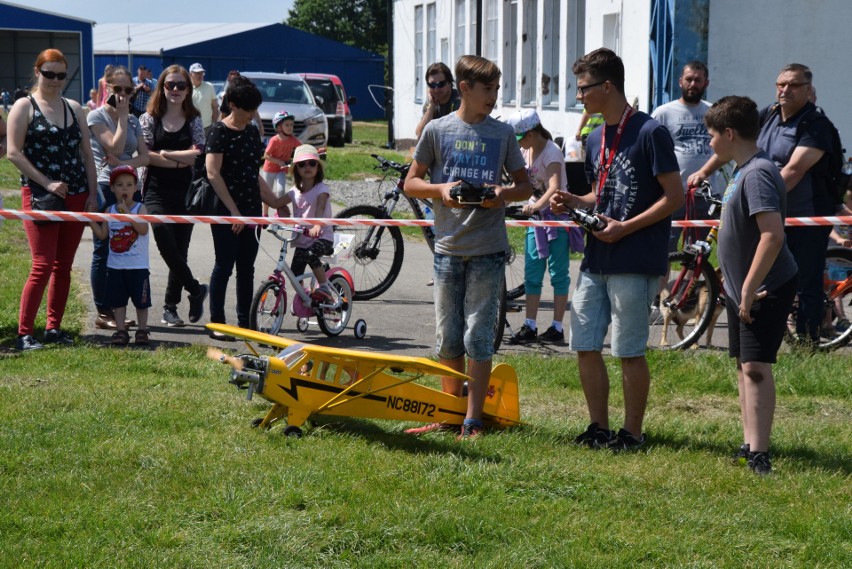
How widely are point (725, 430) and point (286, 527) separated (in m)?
2.92

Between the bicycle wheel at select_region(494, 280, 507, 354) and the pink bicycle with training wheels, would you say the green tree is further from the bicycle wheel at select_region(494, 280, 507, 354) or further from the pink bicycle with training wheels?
the bicycle wheel at select_region(494, 280, 507, 354)

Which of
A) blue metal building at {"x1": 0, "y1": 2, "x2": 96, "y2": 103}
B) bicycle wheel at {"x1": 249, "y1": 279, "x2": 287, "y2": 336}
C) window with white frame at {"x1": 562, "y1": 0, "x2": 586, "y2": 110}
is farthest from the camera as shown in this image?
blue metal building at {"x1": 0, "y1": 2, "x2": 96, "y2": 103}

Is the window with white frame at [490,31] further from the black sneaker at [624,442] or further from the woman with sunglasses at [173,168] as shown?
the black sneaker at [624,442]

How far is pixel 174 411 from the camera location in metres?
6.38

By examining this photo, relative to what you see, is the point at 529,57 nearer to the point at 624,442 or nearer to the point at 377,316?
the point at 377,316

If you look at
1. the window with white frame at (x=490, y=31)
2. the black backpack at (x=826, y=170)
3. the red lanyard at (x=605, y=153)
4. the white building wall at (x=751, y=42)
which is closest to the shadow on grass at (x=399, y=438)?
the red lanyard at (x=605, y=153)

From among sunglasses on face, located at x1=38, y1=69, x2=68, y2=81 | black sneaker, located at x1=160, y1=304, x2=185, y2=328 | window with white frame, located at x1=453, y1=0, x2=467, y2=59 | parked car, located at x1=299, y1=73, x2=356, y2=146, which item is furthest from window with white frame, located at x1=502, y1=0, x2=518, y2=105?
sunglasses on face, located at x1=38, y1=69, x2=68, y2=81

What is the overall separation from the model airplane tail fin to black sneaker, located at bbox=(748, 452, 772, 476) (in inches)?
51.5

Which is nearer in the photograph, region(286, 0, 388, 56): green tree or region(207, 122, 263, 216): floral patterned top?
region(207, 122, 263, 216): floral patterned top

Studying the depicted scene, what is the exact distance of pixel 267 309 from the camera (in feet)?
29.1

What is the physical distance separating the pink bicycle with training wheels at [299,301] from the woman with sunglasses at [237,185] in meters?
0.18

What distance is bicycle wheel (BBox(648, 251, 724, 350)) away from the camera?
8.87 meters

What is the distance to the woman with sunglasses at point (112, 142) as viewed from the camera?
8.97m

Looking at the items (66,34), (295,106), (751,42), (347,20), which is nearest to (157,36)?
(66,34)
